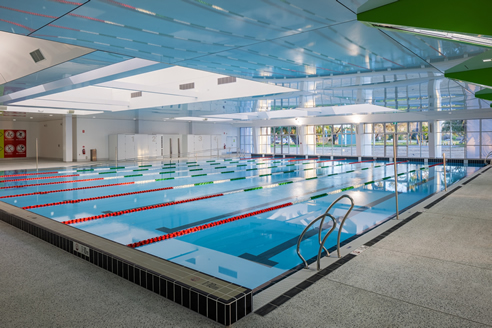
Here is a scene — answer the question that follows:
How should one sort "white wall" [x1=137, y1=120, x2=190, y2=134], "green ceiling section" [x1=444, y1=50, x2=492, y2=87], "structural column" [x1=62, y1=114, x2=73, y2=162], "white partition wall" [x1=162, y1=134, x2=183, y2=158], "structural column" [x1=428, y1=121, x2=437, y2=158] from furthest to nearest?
"white partition wall" [x1=162, y1=134, x2=183, y2=158] → "white wall" [x1=137, y1=120, x2=190, y2=134] → "structural column" [x1=428, y1=121, x2=437, y2=158] → "structural column" [x1=62, y1=114, x2=73, y2=162] → "green ceiling section" [x1=444, y1=50, x2=492, y2=87]

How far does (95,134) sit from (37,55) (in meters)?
17.9

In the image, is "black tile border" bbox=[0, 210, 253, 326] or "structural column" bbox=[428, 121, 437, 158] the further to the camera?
"structural column" bbox=[428, 121, 437, 158]

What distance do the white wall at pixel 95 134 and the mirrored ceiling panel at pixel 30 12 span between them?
65.2 ft

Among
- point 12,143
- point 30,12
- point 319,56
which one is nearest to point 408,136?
point 319,56

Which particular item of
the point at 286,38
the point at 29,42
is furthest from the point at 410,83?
the point at 29,42

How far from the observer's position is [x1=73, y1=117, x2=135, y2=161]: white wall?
23.7 meters

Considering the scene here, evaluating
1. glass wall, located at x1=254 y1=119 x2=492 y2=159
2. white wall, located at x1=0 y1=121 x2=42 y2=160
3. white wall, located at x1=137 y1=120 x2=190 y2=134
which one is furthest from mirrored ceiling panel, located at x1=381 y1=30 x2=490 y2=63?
white wall, located at x1=0 y1=121 x2=42 y2=160

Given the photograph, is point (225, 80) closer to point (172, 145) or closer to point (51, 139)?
point (172, 145)

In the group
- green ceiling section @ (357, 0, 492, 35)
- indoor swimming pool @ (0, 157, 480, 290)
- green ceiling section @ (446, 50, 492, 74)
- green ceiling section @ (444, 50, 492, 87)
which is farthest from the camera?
green ceiling section @ (444, 50, 492, 87)

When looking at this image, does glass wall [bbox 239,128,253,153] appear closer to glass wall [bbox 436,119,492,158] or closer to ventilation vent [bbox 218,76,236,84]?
glass wall [bbox 436,119,492,158]

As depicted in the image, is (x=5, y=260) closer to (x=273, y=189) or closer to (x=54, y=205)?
(x=54, y=205)

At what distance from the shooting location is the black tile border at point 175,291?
266 cm

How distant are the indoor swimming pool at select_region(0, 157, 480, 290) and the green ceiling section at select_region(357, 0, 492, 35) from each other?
9.90ft

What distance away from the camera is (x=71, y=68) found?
8.55m
